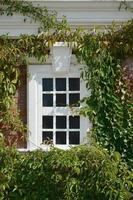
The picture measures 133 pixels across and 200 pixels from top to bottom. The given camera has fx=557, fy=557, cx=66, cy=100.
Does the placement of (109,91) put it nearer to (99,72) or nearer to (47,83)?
(99,72)

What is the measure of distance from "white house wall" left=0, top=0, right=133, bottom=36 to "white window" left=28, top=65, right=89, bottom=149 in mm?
690

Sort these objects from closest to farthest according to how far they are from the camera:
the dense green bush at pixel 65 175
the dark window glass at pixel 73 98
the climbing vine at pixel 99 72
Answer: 1. the dense green bush at pixel 65 175
2. the climbing vine at pixel 99 72
3. the dark window glass at pixel 73 98

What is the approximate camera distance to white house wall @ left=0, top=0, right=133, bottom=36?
8.67 metres

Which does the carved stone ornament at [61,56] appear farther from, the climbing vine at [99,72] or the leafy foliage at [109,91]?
the leafy foliage at [109,91]

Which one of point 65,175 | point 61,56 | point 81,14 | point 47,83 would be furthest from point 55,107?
point 81,14

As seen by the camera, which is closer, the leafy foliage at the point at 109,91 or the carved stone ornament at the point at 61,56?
the leafy foliage at the point at 109,91

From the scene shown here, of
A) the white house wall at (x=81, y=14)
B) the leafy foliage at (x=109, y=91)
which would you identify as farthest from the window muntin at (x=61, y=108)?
the white house wall at (x=81, y=14)

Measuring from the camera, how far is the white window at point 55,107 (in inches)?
343

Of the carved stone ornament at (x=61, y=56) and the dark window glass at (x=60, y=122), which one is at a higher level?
the carved stone ornament at (x=61, y=56)

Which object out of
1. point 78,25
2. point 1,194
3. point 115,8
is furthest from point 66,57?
point 1,194

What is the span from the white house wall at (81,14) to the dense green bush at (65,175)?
6.33 feet

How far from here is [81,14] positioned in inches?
342

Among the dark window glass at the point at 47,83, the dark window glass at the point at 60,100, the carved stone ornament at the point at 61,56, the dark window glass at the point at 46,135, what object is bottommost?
the dark window glass at the point at 46,135

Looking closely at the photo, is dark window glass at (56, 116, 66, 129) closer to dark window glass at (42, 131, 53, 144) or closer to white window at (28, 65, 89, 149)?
white window at (28, 65, 89, 149)
